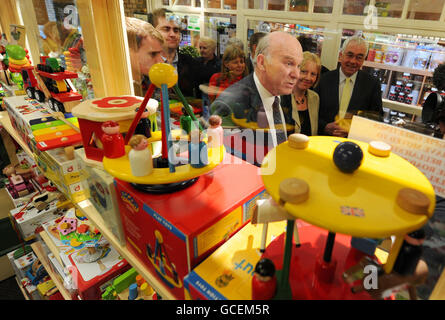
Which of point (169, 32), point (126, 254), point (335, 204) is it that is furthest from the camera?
point (169, 32)

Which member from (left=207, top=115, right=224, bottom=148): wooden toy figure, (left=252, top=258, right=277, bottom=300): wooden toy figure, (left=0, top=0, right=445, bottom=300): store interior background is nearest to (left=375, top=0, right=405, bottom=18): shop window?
(left=0, top=0, right=445, bottom=300): store interior background

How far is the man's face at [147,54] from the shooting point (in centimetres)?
119

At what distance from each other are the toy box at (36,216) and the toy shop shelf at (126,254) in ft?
2.42

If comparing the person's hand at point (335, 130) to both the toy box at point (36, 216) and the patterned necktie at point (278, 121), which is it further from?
the toy box at point (36, 216)

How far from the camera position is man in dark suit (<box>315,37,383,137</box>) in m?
0.69

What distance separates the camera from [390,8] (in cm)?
62

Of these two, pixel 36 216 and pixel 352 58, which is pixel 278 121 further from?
pixel 36 216

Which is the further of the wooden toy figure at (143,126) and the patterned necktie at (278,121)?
the wooden toy figure at (143,126)

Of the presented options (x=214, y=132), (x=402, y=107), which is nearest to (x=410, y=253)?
(x=402, y=107)

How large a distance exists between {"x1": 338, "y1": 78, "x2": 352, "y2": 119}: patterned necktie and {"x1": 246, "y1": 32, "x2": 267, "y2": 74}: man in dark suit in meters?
0.26

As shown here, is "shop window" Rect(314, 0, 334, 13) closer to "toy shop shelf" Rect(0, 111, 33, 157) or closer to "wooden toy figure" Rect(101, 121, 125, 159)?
"wooden toy figure" Rect(101, 121, 125, 159)

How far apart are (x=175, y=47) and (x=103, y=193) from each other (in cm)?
60

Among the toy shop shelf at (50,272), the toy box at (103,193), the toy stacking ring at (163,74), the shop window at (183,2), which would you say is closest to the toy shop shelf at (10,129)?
the toy shop shelf at (50,272)

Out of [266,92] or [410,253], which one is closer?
[410,253]
